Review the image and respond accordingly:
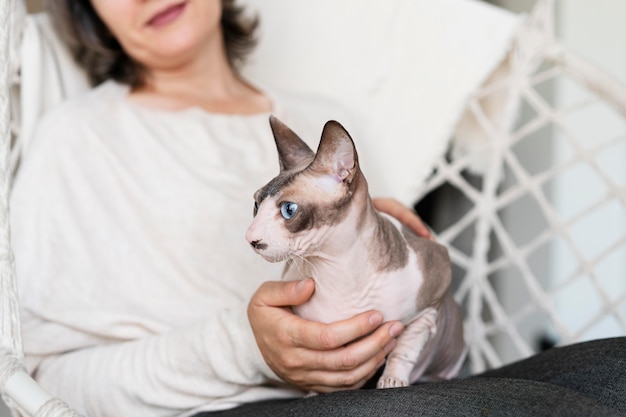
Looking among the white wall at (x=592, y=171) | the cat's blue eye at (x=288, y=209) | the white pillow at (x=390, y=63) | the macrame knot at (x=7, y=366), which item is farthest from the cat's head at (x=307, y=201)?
the white wall at (x=592, y=171)

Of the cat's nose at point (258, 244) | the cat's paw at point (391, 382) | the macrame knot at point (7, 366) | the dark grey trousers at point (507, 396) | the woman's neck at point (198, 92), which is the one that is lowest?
the macrame knot at point (7, 366)

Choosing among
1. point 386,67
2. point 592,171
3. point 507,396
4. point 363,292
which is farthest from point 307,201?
point 592,171

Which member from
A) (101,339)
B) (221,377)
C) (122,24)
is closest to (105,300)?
(101,339)

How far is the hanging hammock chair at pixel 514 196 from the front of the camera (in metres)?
0.70

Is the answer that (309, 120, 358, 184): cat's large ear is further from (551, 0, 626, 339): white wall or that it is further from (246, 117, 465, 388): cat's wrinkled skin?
(551, 0, 626, 339): white wall

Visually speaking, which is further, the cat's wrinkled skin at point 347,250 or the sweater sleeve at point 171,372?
the sweater sleeve at point 171,372

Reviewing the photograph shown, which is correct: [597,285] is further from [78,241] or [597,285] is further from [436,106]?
[78,241]

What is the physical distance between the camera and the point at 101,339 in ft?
2.83

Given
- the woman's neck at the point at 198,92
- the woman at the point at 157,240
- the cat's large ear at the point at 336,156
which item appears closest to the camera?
the cat's large ear at the point at 336,156

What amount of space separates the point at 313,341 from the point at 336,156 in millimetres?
182

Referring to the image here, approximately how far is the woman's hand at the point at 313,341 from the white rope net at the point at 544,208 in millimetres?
473

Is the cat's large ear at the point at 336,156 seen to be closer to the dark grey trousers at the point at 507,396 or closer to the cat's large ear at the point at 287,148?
the cat's large ear at the point at 287,148

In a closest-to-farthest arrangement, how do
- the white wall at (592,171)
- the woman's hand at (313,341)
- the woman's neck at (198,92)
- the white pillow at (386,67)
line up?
the woman's hand at (313,341), the woman's neck at (198,92), the white pillow at (386,67), the white wall at (592,171)

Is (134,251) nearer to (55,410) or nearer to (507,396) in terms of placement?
(55,410)
